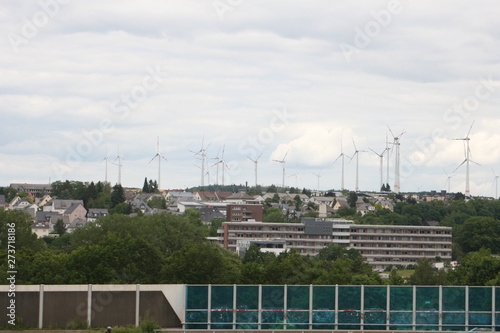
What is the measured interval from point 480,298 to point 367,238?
128914mm

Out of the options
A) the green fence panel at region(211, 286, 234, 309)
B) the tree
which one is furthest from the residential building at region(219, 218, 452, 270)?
the green fence panel at region(211, 286, 234, 309)

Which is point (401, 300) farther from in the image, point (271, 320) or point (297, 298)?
point (271, 320)

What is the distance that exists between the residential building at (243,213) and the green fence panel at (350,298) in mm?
151408

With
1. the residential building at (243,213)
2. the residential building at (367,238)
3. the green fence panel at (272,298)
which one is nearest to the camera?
the green fence panel at (272,298)

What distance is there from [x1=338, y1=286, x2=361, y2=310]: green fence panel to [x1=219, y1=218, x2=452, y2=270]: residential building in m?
126

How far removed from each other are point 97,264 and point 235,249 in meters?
105

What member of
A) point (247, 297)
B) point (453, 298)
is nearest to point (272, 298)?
point (247, 297)

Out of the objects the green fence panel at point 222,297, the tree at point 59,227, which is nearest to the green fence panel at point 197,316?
the green fence panel at point 222,297

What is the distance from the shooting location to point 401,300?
35.2 meters

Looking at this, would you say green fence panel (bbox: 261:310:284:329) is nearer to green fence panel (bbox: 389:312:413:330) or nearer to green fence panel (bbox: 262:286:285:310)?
green fence panel (bbox: 262:286:285:310)

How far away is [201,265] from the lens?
5453 cm

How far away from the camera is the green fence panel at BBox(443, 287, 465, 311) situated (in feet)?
115

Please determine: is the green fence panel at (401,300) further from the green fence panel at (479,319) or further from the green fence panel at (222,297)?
the green fence panel at (222,297)

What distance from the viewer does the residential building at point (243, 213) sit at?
614ft
